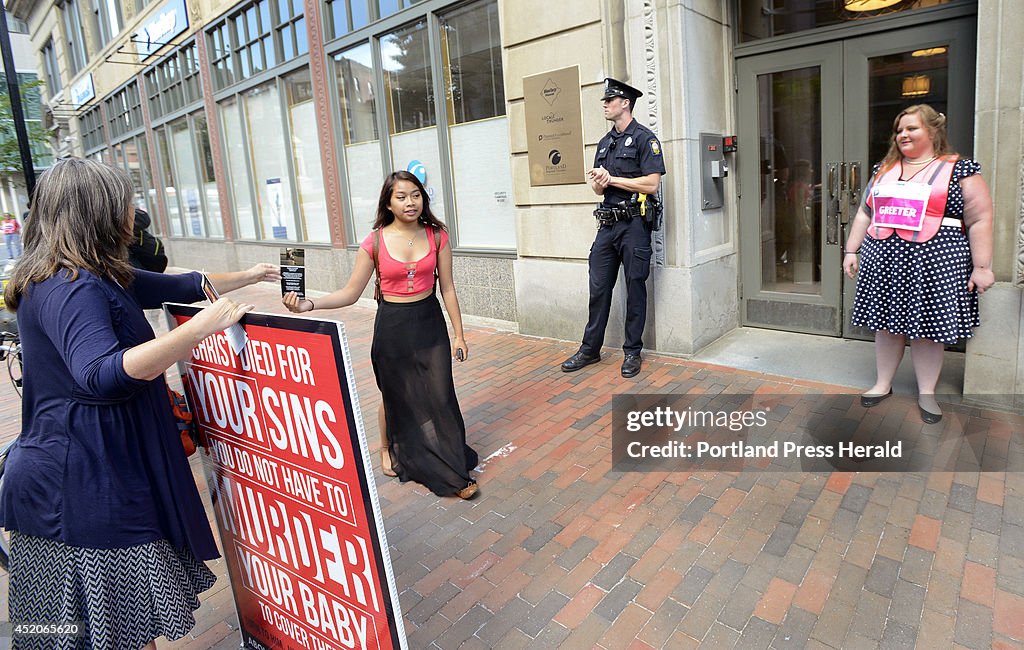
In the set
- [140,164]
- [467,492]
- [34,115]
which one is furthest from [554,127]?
[34,115]

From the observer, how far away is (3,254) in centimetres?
2298

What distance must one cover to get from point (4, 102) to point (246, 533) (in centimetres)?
1556

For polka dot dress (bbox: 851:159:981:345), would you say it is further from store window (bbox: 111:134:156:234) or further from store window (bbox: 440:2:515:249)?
store window (bbox: 111:134:156:234)

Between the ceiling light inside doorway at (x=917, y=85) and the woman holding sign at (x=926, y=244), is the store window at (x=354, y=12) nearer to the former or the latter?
the ceiling light inside doorway at (x=917, y=85)

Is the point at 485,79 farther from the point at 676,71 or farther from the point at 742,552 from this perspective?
the point at 742,552

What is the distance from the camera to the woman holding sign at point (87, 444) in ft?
5.84

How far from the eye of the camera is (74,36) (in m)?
21.1

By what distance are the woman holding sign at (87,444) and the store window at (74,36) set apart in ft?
76.0

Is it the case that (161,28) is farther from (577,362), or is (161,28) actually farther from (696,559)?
(696,559)

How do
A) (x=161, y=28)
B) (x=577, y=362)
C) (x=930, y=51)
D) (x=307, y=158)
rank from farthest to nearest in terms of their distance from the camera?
(x=161, y=28), (x=307, y=158), (x=577, y=362), (x=930, y=51)

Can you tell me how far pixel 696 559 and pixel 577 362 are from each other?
290cm

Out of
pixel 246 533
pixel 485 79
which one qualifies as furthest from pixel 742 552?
pixel 485 79

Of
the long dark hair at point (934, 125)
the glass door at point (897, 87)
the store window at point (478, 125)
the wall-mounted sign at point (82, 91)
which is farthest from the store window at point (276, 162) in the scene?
the wall-mounted sign at point (82, 91)

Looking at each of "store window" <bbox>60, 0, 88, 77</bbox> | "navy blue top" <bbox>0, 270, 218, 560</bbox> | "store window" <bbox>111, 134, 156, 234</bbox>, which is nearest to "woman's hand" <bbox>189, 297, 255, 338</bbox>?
"navy blue top" <bbox>0, 270, 218, 560</bbox>
